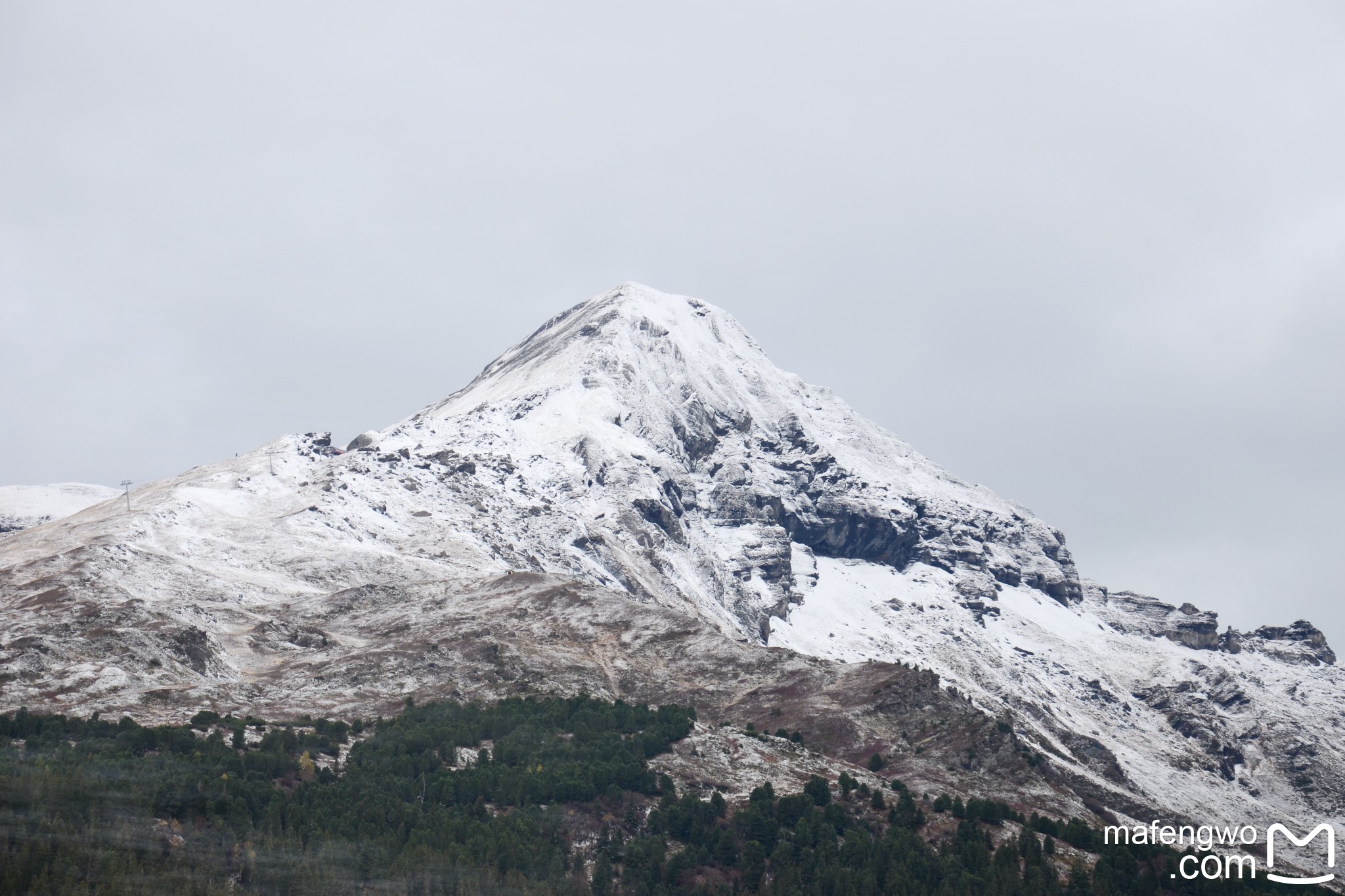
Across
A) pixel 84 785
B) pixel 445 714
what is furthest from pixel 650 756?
pixel 84 785

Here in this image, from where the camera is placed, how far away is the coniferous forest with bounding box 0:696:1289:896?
432 ft

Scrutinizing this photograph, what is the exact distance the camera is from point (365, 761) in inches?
6516

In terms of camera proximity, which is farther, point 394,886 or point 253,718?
point 253,718

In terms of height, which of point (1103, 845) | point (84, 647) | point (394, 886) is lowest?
point (394, 886)

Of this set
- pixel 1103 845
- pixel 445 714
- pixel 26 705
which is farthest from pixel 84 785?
pixel 1103 845

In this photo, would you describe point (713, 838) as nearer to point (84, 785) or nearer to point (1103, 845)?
point (1103, 845)

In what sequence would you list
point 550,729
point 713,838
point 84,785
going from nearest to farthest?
point 84,785 < point 713,838 < point 550,729

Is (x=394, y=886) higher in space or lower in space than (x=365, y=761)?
lower

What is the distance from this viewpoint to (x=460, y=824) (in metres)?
153

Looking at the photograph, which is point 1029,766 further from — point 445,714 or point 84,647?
point 84,647

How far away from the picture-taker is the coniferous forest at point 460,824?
13162cm

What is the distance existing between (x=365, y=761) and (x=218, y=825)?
2796 cm

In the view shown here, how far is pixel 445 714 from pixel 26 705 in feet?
177

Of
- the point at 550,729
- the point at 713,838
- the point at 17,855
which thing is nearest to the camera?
the point at 17,855
